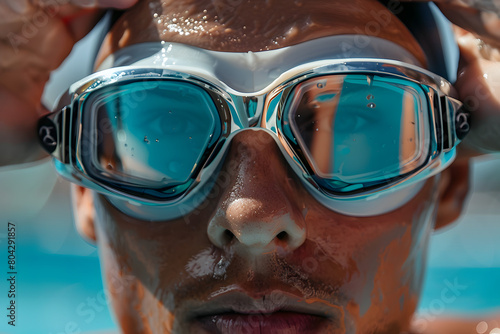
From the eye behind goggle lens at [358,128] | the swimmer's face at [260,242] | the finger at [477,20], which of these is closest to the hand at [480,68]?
the finger at [477,20]

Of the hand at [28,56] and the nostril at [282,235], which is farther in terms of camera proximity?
the hand at [28,56]

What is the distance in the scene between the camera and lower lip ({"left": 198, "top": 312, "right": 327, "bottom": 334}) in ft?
3.16

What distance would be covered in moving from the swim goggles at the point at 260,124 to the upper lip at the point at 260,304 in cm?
19

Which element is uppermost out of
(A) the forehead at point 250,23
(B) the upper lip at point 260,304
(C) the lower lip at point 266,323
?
(A) the forehead at point 250,23

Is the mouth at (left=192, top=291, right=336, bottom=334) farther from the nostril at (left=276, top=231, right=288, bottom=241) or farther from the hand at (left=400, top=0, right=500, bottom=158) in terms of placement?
the hand at (left=400, top=0, right=500, bottom=158)

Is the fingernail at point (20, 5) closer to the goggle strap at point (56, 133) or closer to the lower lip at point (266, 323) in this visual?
the goggle strap at point (56, 133)

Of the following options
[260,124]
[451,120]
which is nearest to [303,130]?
[260,124]

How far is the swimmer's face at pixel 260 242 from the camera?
933 millimetres

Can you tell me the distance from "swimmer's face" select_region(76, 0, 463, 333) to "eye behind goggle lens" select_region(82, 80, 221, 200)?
0.23ft

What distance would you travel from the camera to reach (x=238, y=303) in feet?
3.10

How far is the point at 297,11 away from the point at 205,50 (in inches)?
8.0

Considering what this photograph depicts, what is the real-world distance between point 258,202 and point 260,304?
185mm

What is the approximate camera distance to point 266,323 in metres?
0.96

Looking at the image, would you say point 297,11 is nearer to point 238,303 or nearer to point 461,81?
point 461,81
